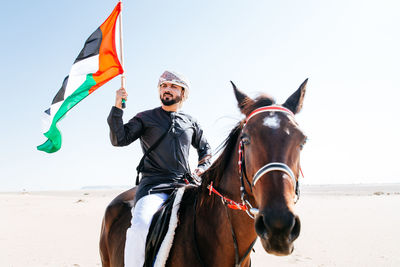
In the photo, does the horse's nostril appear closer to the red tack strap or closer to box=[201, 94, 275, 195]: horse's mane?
the red tack strap

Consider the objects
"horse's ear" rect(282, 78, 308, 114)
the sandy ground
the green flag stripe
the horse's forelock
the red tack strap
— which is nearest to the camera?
the red tack strap

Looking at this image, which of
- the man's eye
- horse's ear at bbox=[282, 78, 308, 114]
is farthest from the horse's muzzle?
horse's ear at bbox=[282, 78, 308, 114]

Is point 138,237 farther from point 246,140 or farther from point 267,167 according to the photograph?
point 267,167

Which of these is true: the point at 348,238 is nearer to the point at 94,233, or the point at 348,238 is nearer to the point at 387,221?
the point at 387,221

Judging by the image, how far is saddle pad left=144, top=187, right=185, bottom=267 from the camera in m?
2.99

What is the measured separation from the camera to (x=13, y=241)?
476 inches

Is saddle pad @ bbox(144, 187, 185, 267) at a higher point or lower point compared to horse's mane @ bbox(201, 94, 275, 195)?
lower

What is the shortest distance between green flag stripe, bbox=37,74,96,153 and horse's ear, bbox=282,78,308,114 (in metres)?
3.28

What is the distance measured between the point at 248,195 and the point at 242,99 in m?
0.99

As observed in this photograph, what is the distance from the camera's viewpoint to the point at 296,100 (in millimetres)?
2945

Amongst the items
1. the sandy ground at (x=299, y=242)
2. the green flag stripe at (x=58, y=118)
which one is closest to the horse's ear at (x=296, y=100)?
the green flag stripe at (x=58, y=118)

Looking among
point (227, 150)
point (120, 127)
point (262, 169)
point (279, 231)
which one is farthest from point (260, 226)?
point (120, 127)

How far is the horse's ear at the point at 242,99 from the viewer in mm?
2969

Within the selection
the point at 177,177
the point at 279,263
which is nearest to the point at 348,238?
the point at 279,263
